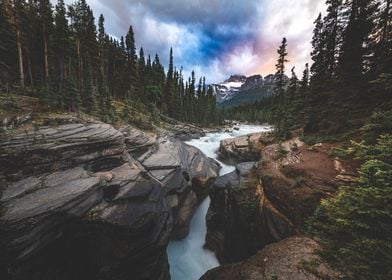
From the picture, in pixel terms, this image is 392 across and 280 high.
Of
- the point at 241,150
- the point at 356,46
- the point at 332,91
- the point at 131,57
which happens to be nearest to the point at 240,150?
the point at 241,150

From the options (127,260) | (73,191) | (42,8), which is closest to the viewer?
(73,191)

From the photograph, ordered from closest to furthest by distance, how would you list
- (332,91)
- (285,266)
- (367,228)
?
(367,228) → (285,266) → (332,91)

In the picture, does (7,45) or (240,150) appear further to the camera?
(240,150)

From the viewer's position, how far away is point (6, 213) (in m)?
6.87

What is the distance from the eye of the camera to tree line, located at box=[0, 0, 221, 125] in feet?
65.2

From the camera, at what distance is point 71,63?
29.9 metres

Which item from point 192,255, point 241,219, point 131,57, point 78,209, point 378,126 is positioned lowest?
point 192,255

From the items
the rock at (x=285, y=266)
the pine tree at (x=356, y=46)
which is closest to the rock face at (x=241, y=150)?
the pine tree at (x=356, y=46)

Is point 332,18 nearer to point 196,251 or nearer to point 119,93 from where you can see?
point 196,251

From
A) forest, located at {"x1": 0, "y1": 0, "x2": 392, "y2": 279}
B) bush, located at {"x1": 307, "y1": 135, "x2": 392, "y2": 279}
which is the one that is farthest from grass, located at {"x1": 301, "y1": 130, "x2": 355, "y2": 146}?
bush, located at {"x1": 307, "y1": 135, "x2": 392, "y2": 279}

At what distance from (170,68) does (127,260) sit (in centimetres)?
6143

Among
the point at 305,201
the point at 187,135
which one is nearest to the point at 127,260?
the point at 305,201

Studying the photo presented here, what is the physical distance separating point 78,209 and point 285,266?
892 centimetres

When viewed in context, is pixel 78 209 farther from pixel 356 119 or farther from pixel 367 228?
pixel 356 119
